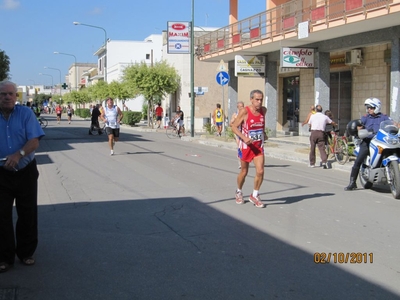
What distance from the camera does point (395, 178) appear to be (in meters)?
9.14

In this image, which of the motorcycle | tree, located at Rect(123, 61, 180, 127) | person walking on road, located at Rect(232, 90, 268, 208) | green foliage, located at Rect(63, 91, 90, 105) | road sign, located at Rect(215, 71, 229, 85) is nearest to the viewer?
person walking on road, located at Rect(232, 90, 268, 208)

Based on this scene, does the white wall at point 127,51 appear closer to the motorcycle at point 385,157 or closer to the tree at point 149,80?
the tree at point 149,80

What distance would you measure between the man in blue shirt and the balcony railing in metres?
11.9

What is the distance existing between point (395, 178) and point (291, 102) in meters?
18.6

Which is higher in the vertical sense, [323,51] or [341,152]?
[323,51]

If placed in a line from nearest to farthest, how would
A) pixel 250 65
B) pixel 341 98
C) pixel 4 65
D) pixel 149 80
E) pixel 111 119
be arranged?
pixel 111 119 < pixel 341 98 < pixel 250 65 < pixel 4 65 < pixel 149 80

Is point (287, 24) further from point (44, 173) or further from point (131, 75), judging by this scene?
point (131, 75)

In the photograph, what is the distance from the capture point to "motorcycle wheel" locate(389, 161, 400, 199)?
9.06 metres

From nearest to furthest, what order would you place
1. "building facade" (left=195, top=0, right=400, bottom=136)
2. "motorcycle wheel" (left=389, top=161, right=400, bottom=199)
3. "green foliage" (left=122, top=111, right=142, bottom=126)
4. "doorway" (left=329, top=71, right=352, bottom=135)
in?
"motorcycle wheel" (left=389, top=161, right=400, bottom=199)
"building facade" (left=195, top=0, right=400, bottom=136)
"doorway" (left=329, top=71, right=352, bottom=135)
"green foliage" (left=122, top=111, right=142, bottom=126)

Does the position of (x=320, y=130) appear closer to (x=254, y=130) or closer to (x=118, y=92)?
(x=254, y=130)

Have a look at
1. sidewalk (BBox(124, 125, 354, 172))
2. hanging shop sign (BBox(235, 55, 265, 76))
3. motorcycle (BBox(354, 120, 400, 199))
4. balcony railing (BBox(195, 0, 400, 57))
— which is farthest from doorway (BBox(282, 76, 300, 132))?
motorcycle (BBox(354, 120, 400, 199))

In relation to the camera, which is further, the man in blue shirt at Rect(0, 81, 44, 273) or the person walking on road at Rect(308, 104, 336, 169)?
the person walking on road at Rect(308, 104, 336, 169)

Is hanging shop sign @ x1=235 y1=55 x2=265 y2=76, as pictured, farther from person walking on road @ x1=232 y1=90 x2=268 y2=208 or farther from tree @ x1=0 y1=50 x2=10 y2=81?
tree @ x1=0 y1=50 x2=10 y2=81
